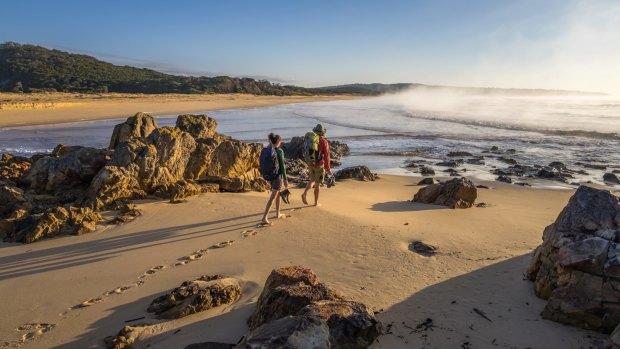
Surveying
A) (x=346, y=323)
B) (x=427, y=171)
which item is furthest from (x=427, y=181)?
(x=346, y=323)

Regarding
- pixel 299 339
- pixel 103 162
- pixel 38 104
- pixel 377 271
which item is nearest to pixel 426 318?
pixel 377 271

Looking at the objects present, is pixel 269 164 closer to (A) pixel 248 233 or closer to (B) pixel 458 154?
(A) pixel 248 233

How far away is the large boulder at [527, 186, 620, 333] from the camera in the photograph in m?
3.80

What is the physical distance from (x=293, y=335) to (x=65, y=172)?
7.36 metres

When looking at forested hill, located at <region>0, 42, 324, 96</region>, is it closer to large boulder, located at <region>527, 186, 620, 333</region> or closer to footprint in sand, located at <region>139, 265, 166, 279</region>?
footprint in sand, located at <region>139, 265, 166, 279</region>

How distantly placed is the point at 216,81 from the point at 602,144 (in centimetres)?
6341

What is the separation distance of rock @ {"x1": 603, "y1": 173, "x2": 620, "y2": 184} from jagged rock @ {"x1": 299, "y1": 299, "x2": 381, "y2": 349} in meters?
12.9

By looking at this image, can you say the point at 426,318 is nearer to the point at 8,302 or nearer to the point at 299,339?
the point at 299,339

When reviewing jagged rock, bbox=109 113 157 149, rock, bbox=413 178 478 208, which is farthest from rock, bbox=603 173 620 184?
jagged rock, bbox=109 113 157 149

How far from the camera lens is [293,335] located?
290 cm

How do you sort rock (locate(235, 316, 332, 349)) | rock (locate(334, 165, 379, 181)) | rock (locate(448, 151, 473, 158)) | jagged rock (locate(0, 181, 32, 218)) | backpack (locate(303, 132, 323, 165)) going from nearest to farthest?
rock (locate(235, 316, 332, 349)) < jagged rock (locate(0, 181, 32, 218)) < backpack (locate(303, 132, 323, 165)) < rock (locate(334, 165, 379, 181)) < rock (locate(448, 151, 473, 158))

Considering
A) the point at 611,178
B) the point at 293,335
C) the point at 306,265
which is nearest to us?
the point at 293,335

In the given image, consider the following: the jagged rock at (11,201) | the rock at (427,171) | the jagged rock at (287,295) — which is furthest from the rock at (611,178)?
the jagged rock at (11,201)

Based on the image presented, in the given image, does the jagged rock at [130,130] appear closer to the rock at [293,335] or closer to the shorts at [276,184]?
the shorts at [276,184]
